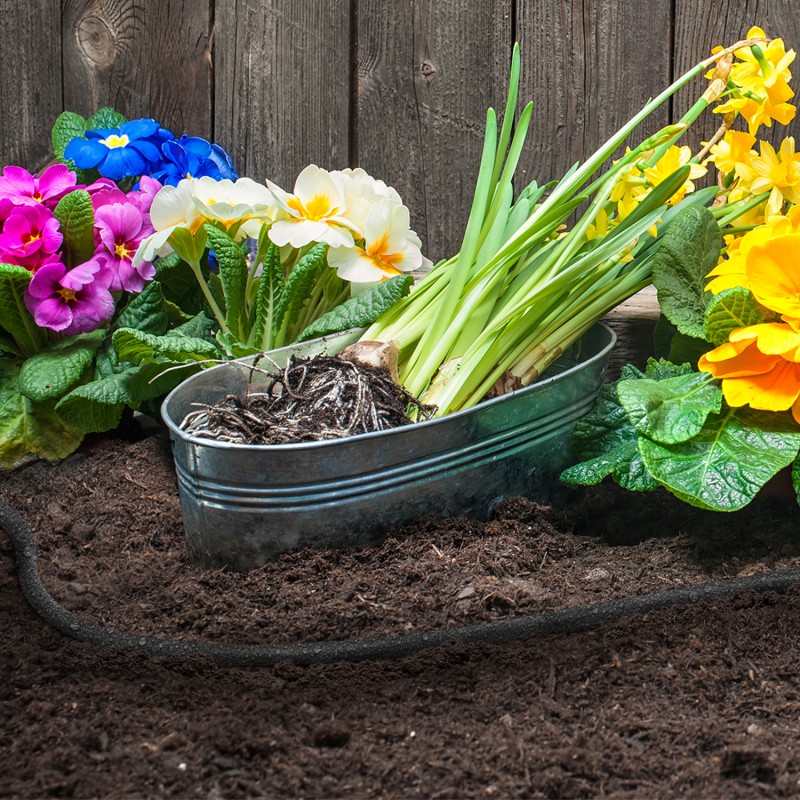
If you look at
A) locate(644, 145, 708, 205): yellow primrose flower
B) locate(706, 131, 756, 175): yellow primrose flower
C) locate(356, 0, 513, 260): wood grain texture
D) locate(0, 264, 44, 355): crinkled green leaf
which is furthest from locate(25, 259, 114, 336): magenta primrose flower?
locate(706, 131, 756, 175): yellow primrose flower

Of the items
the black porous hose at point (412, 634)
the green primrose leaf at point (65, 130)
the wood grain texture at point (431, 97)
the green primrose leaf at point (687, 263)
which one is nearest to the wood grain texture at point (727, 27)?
the wood grain texture at point (431, 97)

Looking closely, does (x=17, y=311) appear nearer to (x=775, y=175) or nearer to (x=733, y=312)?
(x=733, y=312)

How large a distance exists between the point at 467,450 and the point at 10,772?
82cm

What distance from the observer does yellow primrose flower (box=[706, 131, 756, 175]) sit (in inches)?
71.2

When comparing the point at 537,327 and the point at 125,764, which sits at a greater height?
the point at 537,327

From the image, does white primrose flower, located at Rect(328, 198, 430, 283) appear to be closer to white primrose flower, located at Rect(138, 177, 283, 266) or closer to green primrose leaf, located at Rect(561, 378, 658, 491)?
white primrose flower, located at Rect(138, 177, 283, 266)

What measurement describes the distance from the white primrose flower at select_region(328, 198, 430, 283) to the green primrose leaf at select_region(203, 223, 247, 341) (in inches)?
6.9

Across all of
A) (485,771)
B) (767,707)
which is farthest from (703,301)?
(485,771)

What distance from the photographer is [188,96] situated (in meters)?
2.32

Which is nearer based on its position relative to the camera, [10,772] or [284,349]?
[10,772]

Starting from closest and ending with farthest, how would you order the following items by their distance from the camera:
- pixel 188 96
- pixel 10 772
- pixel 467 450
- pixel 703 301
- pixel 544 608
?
pixel 10 772
pixel 544 608
pixel 467 450
pixel 703 301
pixel 188 96

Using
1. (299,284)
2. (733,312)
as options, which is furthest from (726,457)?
(299,284)

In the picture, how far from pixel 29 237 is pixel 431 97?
0.96 metres

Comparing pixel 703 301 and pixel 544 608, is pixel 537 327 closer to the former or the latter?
pixel 703 301
